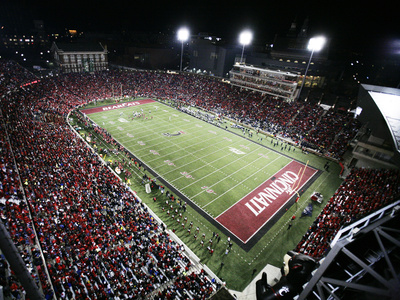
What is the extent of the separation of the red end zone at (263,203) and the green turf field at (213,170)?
34.7 inches

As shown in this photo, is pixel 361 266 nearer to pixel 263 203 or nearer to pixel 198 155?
pixel 263 203

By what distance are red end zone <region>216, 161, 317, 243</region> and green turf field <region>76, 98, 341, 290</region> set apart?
882 millimetres

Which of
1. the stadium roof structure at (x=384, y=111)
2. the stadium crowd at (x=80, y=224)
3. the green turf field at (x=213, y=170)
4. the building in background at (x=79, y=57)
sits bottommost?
the green turf field at (x=213, y=170)

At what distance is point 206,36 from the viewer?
8194 cm

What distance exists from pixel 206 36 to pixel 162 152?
65.7 m

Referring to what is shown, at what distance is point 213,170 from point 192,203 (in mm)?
7190

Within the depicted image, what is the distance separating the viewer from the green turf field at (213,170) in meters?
18.4

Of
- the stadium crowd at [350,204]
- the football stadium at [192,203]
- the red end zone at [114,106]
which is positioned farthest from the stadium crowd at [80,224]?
the red end zone at [114,106]

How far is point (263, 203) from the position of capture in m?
24.1

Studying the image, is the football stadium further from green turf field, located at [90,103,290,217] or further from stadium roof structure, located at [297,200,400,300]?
green turf field, located at [90,103,290,217]

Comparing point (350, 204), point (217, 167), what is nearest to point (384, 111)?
point (350, 204)

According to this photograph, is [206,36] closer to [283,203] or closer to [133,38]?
[133,38]

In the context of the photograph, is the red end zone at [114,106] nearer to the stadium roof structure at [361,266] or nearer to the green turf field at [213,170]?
the green turf field at [213,170]

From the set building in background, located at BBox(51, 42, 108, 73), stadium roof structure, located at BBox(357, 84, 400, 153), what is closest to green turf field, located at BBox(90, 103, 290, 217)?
stadium roof structure, located at BBox(357, 84, 400, 153)
